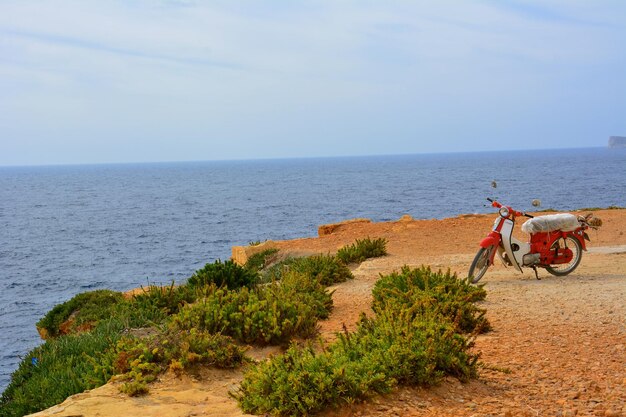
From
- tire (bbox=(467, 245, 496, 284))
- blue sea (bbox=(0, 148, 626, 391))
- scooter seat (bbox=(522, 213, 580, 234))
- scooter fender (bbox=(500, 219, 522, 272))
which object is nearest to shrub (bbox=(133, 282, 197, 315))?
tire (bbox=(467, 245, 496, 284))

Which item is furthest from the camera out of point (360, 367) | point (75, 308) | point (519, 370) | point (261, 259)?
point (261, 259)

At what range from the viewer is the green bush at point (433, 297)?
7.98 meters

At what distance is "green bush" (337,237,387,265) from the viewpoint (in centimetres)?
1586

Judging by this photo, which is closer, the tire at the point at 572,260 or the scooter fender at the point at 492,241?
the scooter fender at the point at 492,241

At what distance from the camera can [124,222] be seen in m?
62.1

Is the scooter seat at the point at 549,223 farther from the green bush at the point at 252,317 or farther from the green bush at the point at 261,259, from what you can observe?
the green bush at the point at 261,259

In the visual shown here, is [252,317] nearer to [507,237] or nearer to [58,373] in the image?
[58,373]

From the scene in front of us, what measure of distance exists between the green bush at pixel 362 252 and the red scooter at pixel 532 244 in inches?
184

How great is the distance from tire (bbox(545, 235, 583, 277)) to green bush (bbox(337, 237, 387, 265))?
5.04 metres

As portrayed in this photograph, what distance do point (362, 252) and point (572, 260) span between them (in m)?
5.33

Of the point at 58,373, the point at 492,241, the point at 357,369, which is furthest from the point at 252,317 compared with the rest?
the point at 492,241

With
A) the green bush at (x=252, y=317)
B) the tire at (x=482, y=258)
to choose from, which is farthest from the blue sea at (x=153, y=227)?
the tire at (x=482, y=258)

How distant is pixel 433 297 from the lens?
27.8 ft

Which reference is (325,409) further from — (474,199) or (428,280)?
(474,199)
